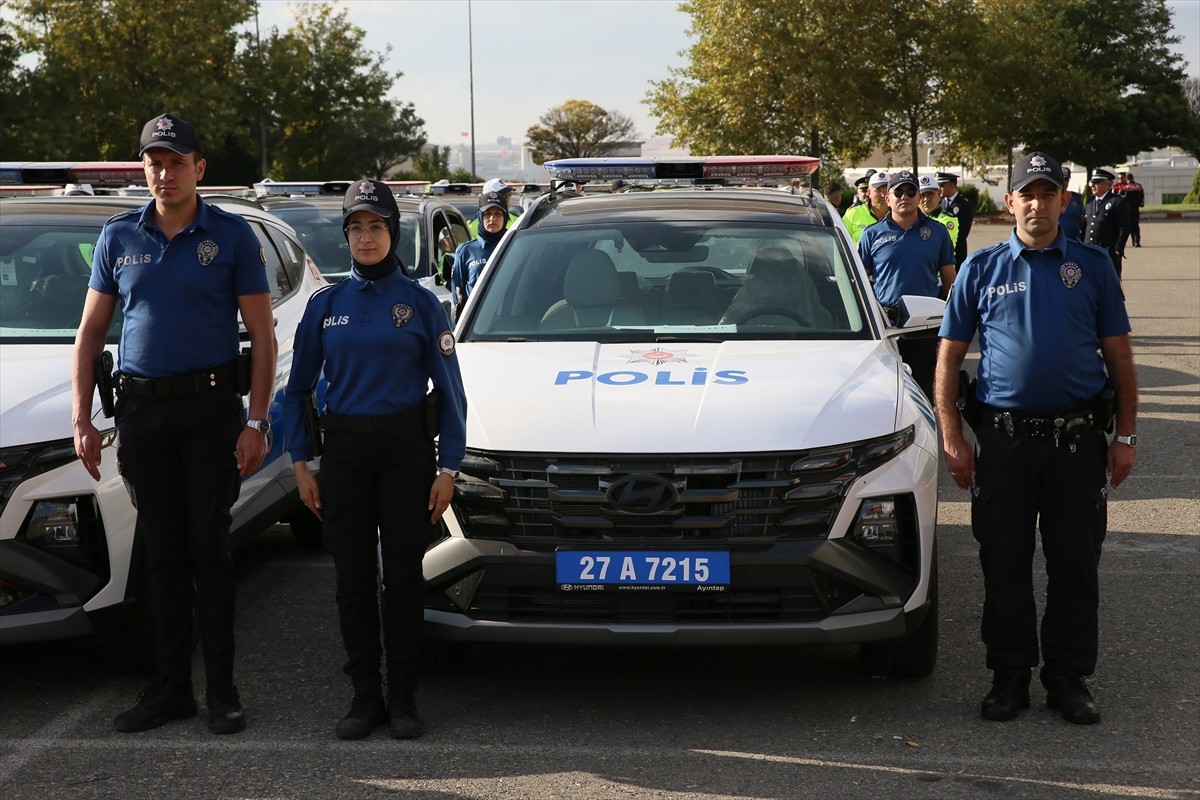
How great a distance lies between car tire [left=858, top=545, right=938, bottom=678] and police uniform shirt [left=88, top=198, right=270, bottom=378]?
2.44 m

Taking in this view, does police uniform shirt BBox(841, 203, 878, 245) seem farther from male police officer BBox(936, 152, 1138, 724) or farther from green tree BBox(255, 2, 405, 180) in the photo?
green tree BBox(255, 2, 405, 180)

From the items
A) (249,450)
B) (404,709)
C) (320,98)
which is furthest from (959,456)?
(320,98)

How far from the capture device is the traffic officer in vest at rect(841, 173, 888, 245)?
11.4 m

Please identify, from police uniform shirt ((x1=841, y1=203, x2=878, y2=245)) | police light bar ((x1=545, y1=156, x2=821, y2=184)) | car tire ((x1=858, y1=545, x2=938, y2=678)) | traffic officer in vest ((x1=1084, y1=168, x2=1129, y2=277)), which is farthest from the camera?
traffic officer in vest ((x1=1084, y1=168, x2=1129, y2=277))

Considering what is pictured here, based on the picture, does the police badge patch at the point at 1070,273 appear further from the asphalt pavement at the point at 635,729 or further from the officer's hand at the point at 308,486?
the officer's hand at the point at 308,486

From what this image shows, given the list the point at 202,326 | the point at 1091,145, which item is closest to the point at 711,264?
the point at 202,326

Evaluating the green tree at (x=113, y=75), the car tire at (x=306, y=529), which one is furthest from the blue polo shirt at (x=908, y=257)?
the green tree at (x=113, y=75)

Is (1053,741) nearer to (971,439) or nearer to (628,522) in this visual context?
(628,522)

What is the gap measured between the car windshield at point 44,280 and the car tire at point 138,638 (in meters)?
1.19

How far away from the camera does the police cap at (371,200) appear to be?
4.71 m

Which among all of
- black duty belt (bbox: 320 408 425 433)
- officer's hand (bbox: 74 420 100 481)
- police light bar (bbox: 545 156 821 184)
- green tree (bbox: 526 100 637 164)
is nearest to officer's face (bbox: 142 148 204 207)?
officer's hand (bbox: 74 420 100 481)

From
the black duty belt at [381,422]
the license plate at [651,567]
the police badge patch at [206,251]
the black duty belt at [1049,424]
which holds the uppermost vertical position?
the police badge patch at [206,251]

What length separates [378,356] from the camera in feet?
15.6

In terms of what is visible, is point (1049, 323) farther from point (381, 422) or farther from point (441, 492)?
point (381, 422)
